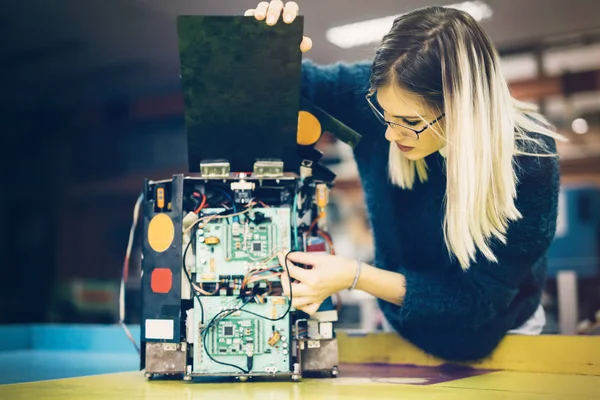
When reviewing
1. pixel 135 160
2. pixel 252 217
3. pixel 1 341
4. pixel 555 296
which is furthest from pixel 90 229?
pixel 252 217

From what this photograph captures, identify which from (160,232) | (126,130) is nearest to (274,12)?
(160,232)

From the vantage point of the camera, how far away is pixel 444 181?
5.47 ft

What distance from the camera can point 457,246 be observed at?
1527 millimetres

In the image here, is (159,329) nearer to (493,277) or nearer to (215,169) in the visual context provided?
(215,169)

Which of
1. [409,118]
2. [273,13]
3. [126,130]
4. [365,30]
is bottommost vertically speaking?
[409,118]

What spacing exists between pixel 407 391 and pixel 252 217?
0.53 m

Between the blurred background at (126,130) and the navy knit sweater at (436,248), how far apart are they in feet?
5.35

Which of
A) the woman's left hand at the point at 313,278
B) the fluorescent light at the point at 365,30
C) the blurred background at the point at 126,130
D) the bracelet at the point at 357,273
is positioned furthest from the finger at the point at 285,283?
the fluorescent light at the point at 365,30

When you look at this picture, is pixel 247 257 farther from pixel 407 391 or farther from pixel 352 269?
pixel 407 391

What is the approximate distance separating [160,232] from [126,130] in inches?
194

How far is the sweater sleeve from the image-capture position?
151 cm

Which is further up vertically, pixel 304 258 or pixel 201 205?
pixel 201 205

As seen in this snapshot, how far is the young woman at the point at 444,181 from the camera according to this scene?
1423mm

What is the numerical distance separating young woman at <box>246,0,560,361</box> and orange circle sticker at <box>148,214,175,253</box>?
0.32 meters
